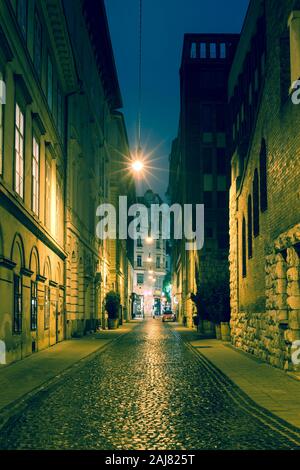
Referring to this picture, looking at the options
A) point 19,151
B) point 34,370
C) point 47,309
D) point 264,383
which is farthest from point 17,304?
point 264,383

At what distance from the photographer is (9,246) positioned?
62.1 feet

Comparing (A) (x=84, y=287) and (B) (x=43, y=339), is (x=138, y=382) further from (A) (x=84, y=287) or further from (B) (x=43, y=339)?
(A) (x=84, y=287)

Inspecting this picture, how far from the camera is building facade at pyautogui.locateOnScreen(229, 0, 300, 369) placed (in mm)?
16188

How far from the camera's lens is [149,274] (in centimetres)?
12688

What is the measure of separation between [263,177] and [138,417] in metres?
12.0

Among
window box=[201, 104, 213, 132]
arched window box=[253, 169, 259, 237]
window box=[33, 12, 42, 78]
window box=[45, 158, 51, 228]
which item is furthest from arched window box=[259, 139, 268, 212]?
window box=[201, 104, 213, 132]

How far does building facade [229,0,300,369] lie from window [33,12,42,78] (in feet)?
24.0

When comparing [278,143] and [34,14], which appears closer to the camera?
[278,143]

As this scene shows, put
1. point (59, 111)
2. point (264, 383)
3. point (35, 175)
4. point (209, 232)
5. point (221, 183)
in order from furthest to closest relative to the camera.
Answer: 1. point (221, 183)
2. point (209, 232)
3. point (59, 111)
4. point (35, 175)
5. point (264, 383)

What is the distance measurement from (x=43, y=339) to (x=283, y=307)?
11.4 m

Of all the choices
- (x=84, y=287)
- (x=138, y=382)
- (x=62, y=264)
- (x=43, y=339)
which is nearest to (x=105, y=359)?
(x=43, y=339)

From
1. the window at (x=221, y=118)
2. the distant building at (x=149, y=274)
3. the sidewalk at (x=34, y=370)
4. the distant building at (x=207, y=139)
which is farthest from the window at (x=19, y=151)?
the distant building at (x=149, y=274)

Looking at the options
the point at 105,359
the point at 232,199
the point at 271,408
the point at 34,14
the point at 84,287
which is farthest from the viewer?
the point at 84,287

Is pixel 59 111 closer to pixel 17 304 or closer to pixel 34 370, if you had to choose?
pixel 17 304
